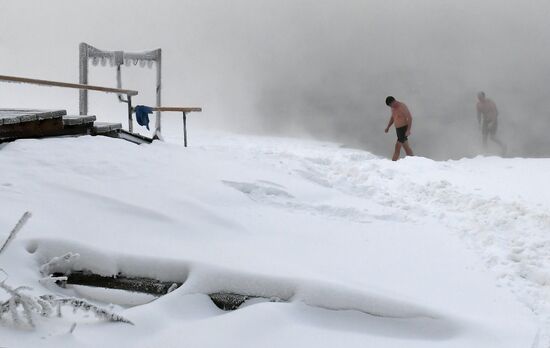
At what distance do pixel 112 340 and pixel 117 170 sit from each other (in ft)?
8.76

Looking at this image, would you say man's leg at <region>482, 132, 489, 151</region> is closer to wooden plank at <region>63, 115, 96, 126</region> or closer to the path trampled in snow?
the path trampled in snow

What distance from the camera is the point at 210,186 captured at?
492 centimetres

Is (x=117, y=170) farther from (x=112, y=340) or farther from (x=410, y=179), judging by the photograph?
(x=410, y=179)

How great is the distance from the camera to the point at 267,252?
3523 millimetres

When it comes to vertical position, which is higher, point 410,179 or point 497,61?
point 497,61

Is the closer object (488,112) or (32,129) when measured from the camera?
(32,129)

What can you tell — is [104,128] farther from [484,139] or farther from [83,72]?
[484,139]

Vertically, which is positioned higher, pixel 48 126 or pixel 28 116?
pixel 28 116

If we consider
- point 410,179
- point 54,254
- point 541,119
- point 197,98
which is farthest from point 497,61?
point 54,254

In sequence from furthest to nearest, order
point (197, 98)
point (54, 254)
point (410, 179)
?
point (197, 98) → point (410, 179) → point (54, 254)

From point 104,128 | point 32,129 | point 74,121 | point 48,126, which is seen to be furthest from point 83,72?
point 32,129

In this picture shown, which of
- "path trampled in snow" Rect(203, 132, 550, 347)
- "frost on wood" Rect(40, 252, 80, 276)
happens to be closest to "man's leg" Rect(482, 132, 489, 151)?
"path trampled in snow" Rect(203, 132, 550, 347)

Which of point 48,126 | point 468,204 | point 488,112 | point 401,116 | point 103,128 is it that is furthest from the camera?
point 488,112

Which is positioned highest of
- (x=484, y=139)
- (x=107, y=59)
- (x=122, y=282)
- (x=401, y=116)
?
(x=107, y=59)
